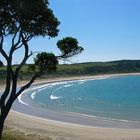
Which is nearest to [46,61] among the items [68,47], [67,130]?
[68,47]

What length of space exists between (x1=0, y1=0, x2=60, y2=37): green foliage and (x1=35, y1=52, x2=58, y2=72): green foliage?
962 millimetres

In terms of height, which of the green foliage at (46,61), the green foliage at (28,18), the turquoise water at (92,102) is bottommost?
the turquoise water at (92,102)

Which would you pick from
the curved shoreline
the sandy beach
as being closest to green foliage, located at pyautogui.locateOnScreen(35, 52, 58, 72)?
the sandy beach

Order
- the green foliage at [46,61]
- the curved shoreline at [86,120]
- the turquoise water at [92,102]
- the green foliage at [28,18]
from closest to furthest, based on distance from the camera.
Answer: the green foliage at [28,18] < the green foliage at [46,61] < the curved shoreline at [86,120] < the turquoise water at [92,102]

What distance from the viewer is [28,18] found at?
56.6ft

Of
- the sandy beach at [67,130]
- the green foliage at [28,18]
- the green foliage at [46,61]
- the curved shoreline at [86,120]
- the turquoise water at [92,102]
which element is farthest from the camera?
the turquoise water at [92,102]

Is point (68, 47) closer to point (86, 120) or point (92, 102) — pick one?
point (86, 120)

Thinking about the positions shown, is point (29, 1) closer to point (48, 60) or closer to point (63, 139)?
point (48, 60)

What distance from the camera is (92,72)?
614 feet

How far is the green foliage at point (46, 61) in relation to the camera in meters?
18.2

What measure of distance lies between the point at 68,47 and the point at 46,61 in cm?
124

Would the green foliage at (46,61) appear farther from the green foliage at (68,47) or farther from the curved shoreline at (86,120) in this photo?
the curved shoreline at (86,120)

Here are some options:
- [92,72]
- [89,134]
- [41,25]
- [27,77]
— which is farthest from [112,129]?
[92,72]

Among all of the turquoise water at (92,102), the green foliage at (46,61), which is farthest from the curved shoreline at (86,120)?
the green foliage at (46,61)
